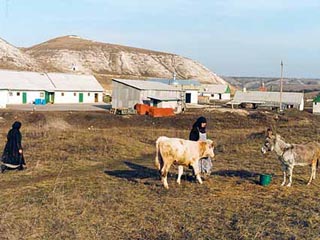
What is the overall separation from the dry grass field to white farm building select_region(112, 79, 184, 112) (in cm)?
3416

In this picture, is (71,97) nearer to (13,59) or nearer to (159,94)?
(159,94)

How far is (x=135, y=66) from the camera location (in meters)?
168

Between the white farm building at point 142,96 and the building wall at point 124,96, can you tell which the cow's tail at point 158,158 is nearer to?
the white farm building at point 142,96

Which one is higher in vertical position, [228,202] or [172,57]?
[172,57]

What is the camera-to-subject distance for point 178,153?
568 inches

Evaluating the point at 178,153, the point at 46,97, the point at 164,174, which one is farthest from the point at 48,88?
the point at 164,174

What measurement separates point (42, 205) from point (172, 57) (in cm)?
18192

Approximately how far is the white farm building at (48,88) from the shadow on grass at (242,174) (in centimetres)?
5084

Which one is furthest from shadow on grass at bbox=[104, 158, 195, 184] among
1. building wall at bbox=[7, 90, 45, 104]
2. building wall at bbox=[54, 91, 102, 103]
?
building wall at bbox=[54, 91, 102, 103]

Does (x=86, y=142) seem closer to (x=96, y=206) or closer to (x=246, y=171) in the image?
(x=246, y=171)

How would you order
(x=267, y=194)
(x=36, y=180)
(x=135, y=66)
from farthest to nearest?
1. (x=135, y=66)
2. (x=36, y=180)
3. (x=267, y=194)

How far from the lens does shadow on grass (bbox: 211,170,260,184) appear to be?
16.0 metres

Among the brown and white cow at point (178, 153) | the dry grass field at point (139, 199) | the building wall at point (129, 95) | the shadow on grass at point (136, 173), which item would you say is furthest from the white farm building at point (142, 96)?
the brown and white cow at point (178, 153)

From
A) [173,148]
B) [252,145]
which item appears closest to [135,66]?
[252,145]
